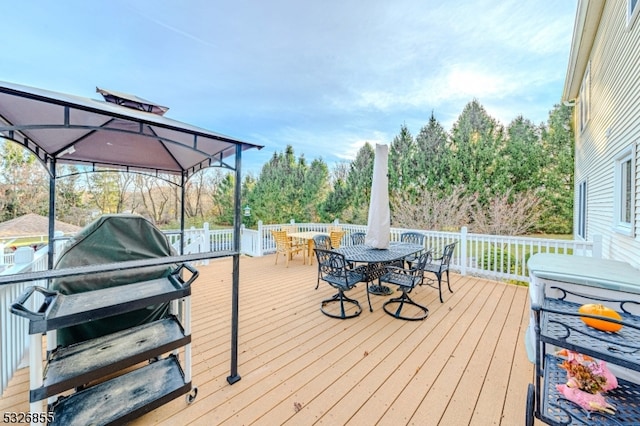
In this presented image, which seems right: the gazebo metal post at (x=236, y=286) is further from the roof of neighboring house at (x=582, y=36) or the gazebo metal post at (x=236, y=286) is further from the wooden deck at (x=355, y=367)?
the roof of neighboring house at (x=582, y=36)

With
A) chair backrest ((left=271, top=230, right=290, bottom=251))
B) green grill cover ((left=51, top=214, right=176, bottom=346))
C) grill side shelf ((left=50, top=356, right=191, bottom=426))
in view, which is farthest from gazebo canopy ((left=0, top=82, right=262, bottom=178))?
chair backrest ((left=271, top=230, right=290, bottom=251))

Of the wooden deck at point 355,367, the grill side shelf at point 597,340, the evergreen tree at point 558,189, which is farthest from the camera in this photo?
the evergreen tree at point 558,189

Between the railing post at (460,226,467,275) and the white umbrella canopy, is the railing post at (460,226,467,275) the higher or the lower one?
the lower one

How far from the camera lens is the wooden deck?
195 cm

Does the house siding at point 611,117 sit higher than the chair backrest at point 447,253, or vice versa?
the house siding at point 611,117

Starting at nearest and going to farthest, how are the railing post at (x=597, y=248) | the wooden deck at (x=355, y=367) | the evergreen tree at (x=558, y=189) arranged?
the wooden deck at (x=355, y=367) → the railing post at (x=597, y=248) → the evergreen tree at (x=558, y=189)

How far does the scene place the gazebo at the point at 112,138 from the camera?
1.66 metres

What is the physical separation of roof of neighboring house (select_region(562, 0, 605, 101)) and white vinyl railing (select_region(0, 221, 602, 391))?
4.49 metres

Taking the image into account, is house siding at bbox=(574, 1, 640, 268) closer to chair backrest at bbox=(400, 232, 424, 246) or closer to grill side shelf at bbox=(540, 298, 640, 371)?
grill side shelf at bbox=(540, 298, 640, 371)

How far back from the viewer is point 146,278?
2494mm

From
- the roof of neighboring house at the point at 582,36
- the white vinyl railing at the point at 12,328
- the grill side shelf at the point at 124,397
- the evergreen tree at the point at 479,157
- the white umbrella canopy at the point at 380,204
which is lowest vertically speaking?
the grill side shelf at the point at 124,397

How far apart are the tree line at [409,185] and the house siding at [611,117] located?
4.29 meters

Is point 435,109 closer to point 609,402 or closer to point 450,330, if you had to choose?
point 450,330

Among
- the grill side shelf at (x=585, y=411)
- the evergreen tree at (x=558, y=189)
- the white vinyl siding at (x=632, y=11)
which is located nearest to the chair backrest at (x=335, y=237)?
the grill side shelf at (x=585, y=411)
